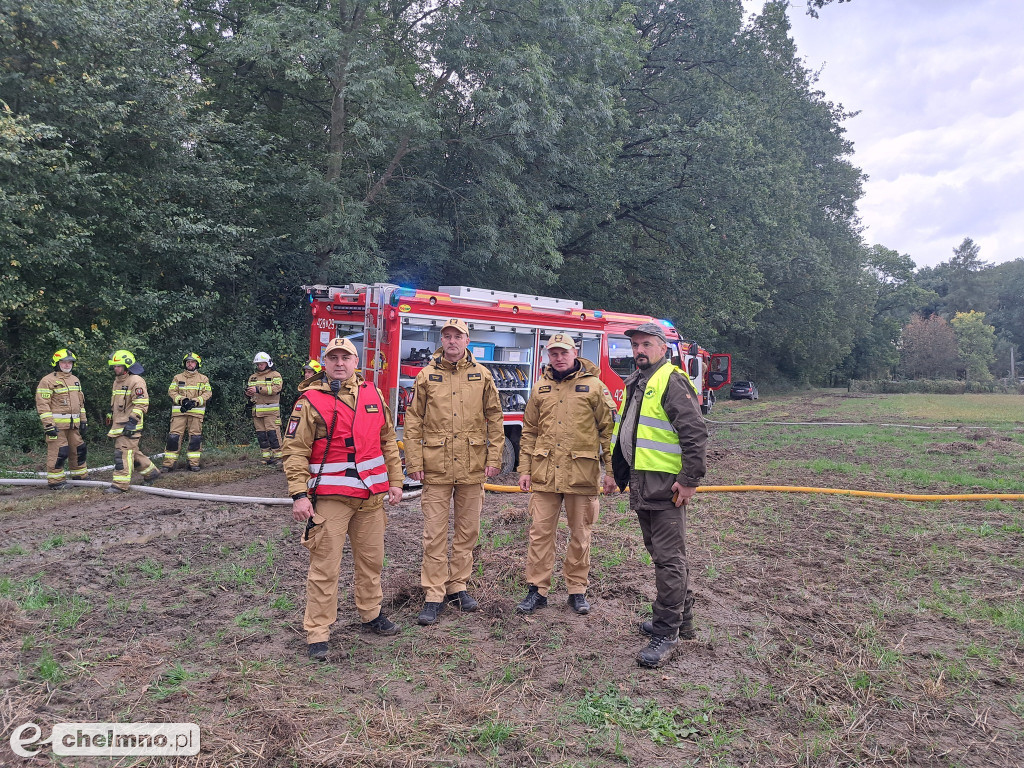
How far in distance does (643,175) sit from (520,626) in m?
17.5

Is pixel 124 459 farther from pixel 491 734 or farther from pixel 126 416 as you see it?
pixel 491 734

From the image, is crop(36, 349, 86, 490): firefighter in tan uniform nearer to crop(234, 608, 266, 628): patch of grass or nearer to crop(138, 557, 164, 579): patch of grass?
crop(138, 557, 164, 579): patch of grass

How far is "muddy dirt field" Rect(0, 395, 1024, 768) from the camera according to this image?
332 centimetres

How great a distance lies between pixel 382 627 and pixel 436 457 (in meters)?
1.22

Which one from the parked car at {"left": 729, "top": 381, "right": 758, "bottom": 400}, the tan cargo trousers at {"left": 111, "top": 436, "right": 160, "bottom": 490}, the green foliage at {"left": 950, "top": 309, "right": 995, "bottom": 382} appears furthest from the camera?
the green foliage at {"left": 950, "top": 309, "right": 995, "bottom": 382}

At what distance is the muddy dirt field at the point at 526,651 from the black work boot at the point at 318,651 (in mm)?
80

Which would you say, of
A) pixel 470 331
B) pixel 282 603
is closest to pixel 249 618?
pixel 282 603

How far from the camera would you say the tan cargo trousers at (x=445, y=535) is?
491cm

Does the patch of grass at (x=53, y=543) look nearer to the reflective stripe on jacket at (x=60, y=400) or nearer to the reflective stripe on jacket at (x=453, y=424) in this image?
the reflective stripe on jacket at (x=60, y=400)

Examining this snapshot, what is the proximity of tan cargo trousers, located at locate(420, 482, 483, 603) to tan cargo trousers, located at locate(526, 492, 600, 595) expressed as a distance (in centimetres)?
46

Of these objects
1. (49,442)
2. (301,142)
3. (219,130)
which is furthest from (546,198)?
(49,442)

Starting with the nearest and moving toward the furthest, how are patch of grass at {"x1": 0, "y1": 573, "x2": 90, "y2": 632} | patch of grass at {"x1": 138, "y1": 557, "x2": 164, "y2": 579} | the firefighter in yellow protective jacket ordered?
patch of grass at {"x1": 0, "y1": 573, "x2": 90, "y2": 632} < patch of grass at {"x1": 138, "y1": 557, "x2": 164, "y2": 579} < the firefighter in yellow protective jacket

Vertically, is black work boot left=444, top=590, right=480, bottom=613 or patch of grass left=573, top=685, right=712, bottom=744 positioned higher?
black work boot left=444, top=590, right=480, bottom=613

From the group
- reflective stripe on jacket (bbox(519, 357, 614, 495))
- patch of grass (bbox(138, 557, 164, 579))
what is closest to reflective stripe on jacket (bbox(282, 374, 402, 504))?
reflective stripe on jacket (bbox(519, 357, 614, 495))
